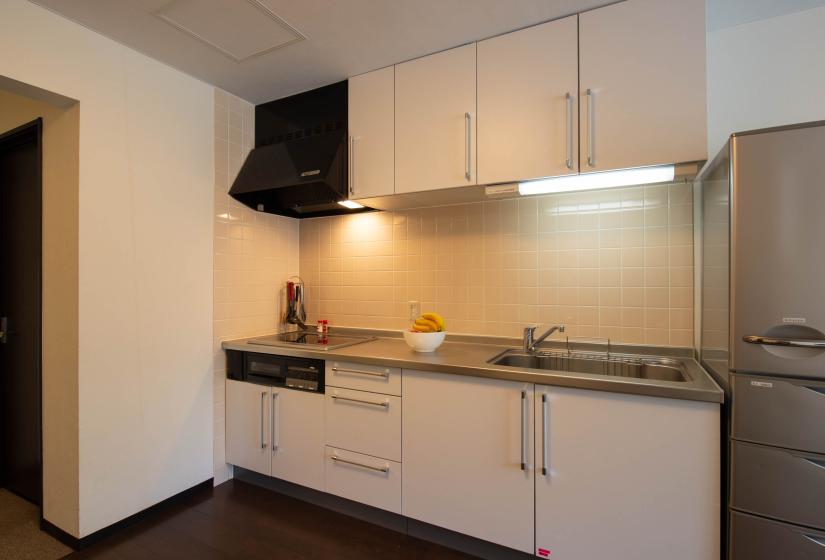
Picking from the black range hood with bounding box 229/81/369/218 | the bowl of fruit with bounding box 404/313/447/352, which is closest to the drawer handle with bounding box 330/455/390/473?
the bowl of fruit with bounding box 404/313/447/352

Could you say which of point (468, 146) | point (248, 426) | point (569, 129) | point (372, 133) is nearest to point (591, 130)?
point (569, 129)

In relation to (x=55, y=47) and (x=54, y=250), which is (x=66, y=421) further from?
(x=55, y=47)

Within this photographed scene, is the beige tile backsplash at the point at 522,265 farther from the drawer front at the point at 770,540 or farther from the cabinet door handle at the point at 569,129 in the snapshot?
the drawer front at the point at 770,540

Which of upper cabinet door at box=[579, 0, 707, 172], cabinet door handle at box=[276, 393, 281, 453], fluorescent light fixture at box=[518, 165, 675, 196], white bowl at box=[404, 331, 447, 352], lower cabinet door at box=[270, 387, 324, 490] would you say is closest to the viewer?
upper cabinet door at box=[579, 0, 707, 172]


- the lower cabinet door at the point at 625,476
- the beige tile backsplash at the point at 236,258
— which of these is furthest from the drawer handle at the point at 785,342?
the beige tile backsplash at the point at 236,258

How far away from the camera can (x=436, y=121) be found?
6.91 ft

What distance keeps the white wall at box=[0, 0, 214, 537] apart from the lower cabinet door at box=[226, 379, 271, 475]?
5.1 inches

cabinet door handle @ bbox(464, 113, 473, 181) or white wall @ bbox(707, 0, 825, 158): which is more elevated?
white wall @ bbox(707, 0, 825, 158)

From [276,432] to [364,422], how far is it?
0.62 meters

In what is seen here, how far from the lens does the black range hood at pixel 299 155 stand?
2.37 meters

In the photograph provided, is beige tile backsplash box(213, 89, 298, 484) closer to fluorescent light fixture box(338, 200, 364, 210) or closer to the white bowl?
fluorescent light fixture box(338, 200, 364, 210)

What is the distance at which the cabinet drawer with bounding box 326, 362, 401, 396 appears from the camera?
1995 millimetres

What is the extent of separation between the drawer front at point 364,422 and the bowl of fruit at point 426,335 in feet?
0.96

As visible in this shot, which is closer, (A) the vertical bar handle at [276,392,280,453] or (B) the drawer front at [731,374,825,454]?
(B) the drawer front at [731,374,825,454]
